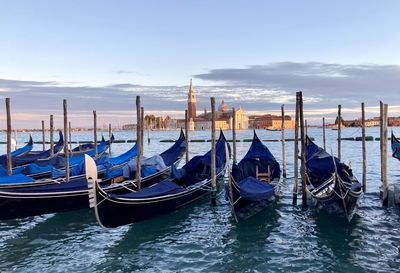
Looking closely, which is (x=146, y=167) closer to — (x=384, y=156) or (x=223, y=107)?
(x=384, y=156)

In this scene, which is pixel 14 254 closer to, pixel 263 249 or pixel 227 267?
pixel 227 267

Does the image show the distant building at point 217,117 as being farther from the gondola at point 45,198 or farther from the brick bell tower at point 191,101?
the gondola at point 45,198

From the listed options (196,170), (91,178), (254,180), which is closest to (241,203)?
(254,180)

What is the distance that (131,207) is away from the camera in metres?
8.00

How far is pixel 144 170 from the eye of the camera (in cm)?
1187

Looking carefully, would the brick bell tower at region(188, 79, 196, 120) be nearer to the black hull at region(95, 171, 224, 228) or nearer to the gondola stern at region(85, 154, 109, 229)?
the black hull at region(95, 171, 224, 228)

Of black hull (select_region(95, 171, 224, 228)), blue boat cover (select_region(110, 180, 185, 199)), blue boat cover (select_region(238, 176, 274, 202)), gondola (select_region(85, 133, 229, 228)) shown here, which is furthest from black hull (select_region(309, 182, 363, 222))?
blue boat cover (select_region(110, 180, 185, 199))

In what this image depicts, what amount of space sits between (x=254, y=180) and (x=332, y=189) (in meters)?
1.88

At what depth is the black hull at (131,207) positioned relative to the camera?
7.33 metres

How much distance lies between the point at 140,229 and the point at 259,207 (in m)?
2.83

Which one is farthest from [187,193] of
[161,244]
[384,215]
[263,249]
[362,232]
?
[384,215]

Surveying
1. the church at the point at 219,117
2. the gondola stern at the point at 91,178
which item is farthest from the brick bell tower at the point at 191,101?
the gondola stern at the point at 91,178

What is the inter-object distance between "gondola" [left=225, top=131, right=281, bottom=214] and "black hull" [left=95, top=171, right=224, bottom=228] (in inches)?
52.8

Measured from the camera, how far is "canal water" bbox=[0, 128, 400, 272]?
6.70m
